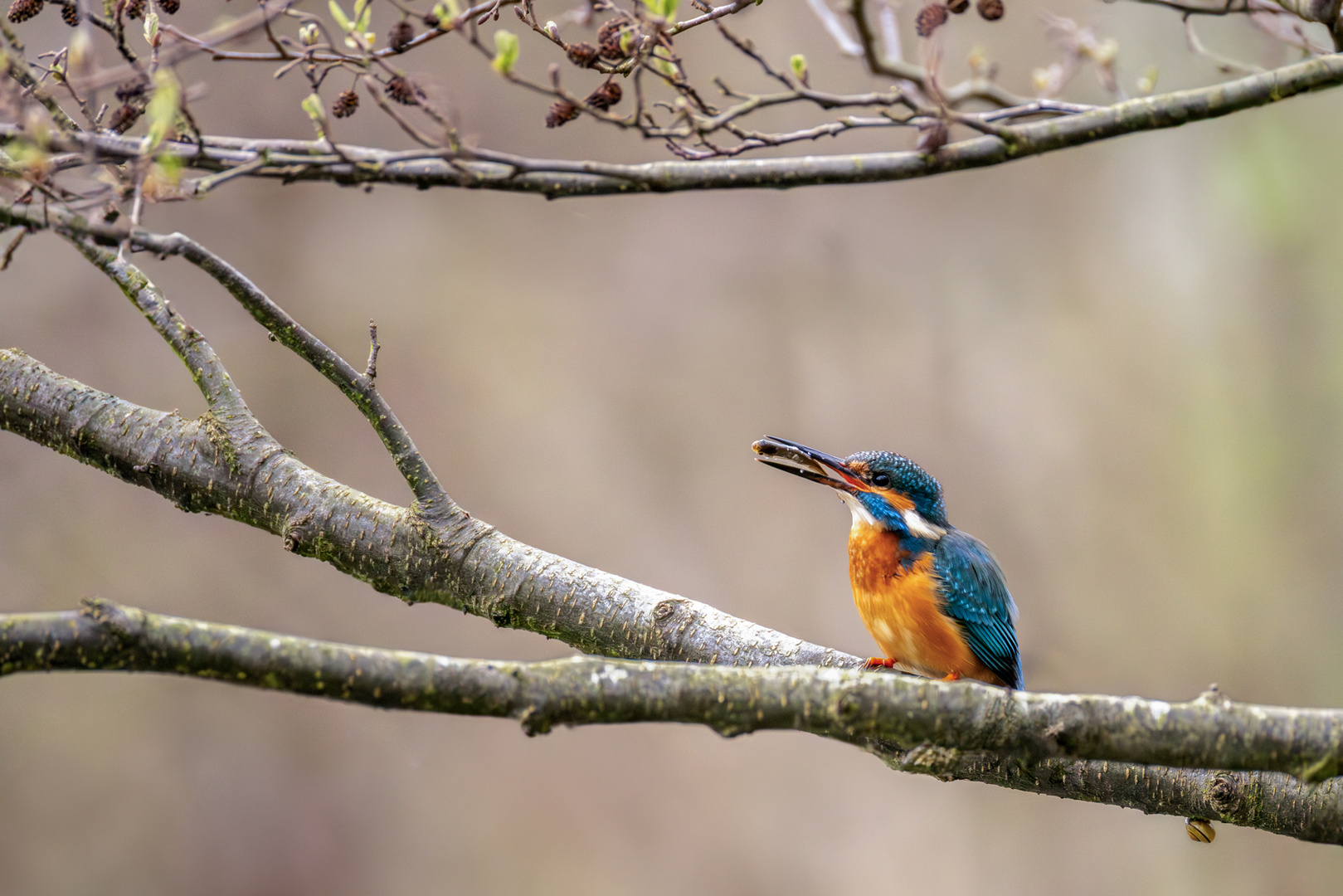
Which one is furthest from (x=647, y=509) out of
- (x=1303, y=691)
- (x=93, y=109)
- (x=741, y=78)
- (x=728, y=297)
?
(x=93, y=109)

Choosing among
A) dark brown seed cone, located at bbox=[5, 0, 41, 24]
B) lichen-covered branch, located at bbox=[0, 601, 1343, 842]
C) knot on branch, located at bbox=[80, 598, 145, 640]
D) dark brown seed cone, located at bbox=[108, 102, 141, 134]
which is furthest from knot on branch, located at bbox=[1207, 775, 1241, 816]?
dark brown seed cone, located at bbox=[5, 0, 41, 24]

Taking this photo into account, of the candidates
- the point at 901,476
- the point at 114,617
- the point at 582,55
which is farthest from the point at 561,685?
the point at 901,476

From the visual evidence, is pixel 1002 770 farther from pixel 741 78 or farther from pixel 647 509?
pixel 741 78

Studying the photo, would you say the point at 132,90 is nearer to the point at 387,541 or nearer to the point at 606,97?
the point at 606,97

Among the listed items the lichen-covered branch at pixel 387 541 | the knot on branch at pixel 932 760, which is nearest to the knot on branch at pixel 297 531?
the lichen-covered branch at pixel 387 541

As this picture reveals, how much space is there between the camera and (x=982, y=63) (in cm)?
100

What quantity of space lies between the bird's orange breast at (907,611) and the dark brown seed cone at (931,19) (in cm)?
98

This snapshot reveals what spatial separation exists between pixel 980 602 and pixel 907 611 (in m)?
0.14

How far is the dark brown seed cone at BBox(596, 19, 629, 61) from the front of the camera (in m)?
0.97

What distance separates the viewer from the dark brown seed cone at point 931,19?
97cm

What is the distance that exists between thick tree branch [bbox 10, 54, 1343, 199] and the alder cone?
0.12 metres

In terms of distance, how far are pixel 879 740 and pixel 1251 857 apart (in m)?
4.15

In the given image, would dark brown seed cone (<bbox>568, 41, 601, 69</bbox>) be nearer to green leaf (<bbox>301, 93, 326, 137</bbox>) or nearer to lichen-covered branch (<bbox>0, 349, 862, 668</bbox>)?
green leaf (<bbox>301, 93, 326, 137</bbox>)

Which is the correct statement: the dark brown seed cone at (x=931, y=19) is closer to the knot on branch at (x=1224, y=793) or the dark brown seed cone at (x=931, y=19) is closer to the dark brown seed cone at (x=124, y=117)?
the dark brown seed cone at (x=124, y=117)
